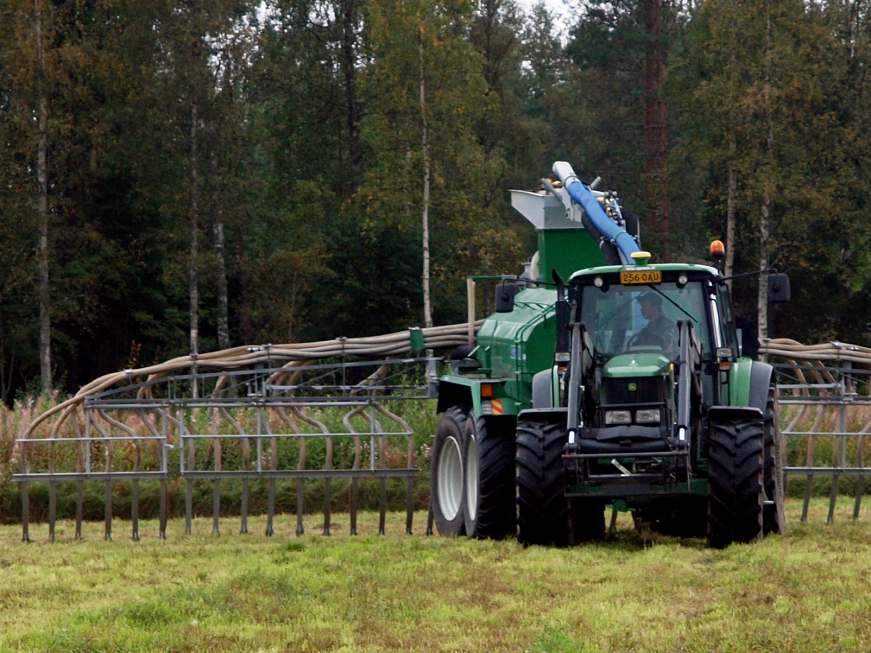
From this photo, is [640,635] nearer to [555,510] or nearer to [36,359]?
[555,510]

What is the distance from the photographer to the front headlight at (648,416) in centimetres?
1203

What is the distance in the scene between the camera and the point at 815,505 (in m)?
18.6

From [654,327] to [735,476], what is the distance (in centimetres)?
142

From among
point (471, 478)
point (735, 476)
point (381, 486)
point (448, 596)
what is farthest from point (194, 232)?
point (448, 596)

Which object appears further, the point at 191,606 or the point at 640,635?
the point at 191,606

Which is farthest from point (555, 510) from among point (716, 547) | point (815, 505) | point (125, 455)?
point (125, 455)

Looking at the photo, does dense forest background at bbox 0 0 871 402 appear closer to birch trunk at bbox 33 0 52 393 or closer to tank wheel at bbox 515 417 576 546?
birch trunk at bbox 33 0 52 393

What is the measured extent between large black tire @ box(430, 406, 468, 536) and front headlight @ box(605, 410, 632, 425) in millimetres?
2849

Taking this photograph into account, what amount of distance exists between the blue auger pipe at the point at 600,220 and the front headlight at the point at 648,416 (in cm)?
229

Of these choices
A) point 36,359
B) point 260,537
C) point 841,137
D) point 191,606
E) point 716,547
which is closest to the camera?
point 191,606

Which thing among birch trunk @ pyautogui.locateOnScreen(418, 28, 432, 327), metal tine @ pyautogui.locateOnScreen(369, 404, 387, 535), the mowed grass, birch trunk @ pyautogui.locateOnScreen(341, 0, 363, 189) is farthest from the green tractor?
birch trunk @ pyautogui.locateOnScreen(341, 0, 363, 189)

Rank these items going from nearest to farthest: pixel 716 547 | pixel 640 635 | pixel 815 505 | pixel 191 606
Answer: pixel 640 635
pixel 191 606
pixel 716 547
pixel 815 505

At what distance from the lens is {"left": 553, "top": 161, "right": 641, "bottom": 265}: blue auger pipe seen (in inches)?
565

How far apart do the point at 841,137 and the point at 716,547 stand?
24.6m
